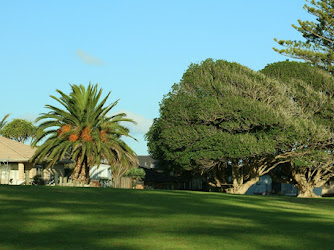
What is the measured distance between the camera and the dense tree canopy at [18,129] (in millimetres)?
101875

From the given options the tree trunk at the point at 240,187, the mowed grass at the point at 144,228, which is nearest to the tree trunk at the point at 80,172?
the tree trunk at the point at 240,187

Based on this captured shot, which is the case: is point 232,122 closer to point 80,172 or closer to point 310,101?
point 310,101

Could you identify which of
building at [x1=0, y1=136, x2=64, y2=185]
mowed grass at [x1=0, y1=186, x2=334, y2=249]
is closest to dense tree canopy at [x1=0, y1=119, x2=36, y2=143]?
building at [x1=0, y1=136, x2=64, y2=185]

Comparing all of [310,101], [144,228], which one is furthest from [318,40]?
[144,228]

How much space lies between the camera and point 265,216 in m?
18.1

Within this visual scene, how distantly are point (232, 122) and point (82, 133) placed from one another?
13488 mm

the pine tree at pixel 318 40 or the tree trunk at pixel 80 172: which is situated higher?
the pine tree at pixel 318 40

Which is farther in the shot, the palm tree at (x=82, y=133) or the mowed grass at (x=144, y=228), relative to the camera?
the palm tree at (x=82, y=133)

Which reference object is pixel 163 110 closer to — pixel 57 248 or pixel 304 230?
pixel 304 230

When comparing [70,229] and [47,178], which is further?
[47,178]

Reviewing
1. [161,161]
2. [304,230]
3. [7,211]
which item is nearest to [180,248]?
[304,230]

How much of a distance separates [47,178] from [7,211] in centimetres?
3747

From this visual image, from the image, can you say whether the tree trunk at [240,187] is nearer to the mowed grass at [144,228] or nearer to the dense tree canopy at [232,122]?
the dense tree canopy at [232,122]

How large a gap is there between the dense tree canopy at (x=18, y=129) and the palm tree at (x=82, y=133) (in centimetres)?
5566
